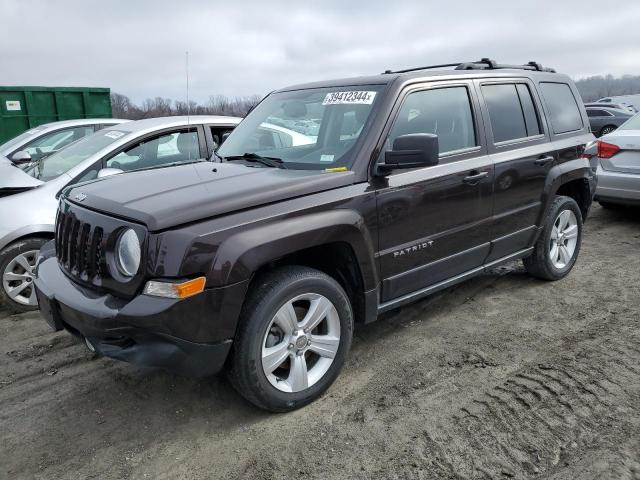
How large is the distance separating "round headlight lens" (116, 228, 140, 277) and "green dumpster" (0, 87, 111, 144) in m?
11.2

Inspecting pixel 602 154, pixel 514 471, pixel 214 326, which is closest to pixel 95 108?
pixel 602 154

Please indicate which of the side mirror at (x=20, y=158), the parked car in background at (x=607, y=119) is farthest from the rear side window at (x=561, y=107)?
the parked car in background at (x=607, y=119)

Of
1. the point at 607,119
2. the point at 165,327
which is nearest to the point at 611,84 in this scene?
the point at 607,119

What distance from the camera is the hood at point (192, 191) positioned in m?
2.67

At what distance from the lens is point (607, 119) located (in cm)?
1983

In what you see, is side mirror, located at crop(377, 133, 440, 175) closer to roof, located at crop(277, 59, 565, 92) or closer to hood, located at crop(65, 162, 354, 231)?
hood, located at crop(65, 162, 354, 231)

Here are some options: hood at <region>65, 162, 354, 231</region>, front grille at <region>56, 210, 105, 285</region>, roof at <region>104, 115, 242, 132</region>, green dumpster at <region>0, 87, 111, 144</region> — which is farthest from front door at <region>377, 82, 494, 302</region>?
green dumpster at <region>0, 87, 111, 144</region>

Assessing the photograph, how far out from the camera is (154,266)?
2.56 meters

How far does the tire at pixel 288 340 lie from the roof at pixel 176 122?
3.13m

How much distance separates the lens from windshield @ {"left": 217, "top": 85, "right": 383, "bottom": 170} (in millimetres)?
3471

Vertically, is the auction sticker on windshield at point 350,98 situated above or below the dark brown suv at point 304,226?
above

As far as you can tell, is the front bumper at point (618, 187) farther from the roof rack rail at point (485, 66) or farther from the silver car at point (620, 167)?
the roof rack rail at point (485, 66)

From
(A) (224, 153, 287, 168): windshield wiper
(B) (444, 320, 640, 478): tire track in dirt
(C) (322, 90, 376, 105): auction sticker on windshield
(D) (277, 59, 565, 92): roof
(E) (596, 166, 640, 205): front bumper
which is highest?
(D) (277, 59, 565, 92): roof

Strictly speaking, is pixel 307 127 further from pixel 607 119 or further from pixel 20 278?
pixel 607 119
